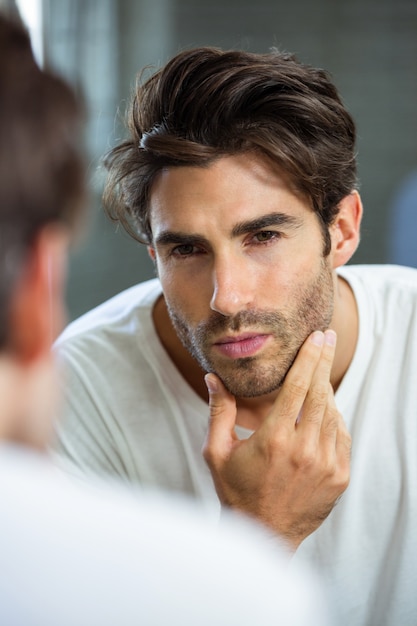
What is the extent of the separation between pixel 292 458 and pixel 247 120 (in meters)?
0.61

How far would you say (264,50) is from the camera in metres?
4.04

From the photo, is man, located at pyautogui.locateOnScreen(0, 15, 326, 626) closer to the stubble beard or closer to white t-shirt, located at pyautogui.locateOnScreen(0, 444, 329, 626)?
white t-shirt, located at pyautogui.locateOnScreen(0, 444, 329, 626)

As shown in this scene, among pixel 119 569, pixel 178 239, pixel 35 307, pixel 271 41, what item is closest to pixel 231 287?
pixel 178 239

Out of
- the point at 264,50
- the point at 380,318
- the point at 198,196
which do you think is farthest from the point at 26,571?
the point at 264,50

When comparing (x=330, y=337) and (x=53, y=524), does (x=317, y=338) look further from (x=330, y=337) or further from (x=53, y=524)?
(x=53, y=524)

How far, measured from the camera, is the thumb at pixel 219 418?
154cm

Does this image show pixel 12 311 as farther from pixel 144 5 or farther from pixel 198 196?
pixel 144 5

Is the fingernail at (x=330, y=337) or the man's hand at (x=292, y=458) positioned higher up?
the fingernail at (x=330, y=337)

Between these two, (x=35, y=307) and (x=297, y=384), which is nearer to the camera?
(x=35, y=307)

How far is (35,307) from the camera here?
2.18 ft

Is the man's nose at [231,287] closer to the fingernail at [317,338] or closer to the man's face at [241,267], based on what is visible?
the man's face at [241,267]

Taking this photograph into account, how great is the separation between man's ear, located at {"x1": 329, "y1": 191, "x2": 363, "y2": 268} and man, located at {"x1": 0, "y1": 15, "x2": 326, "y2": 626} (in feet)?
3.62

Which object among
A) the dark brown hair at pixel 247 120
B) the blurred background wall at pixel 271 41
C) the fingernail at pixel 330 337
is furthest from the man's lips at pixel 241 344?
the blurred background wall at pixel 271 41

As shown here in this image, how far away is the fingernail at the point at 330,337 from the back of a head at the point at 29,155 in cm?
95
